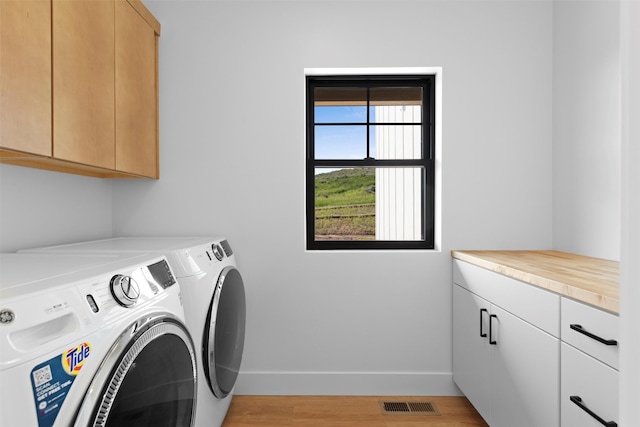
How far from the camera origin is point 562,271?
1.63m

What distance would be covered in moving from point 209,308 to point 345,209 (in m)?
2.98

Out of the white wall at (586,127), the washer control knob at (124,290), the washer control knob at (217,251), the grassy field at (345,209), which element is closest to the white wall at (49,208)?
the washer control knob at (217,251)

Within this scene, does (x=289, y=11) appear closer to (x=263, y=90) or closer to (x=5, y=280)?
(x=263, y=90)

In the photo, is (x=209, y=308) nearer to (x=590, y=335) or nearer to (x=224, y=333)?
(x=224, y=333)

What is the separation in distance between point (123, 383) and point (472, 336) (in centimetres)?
173

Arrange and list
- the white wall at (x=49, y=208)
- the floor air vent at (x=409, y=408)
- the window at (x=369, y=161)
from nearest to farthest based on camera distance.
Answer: the white wall at (x=49, y=208) → the floor air vent at (x=409, y=408) → the window at (x=369, y=161)

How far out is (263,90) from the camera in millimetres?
2469

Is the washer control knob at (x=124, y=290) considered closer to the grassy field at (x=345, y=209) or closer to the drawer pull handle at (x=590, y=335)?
the drawer pull handle at (x=590, y=335)

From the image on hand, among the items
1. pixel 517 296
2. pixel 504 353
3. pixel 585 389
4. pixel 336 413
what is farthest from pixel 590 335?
pixel 336 413

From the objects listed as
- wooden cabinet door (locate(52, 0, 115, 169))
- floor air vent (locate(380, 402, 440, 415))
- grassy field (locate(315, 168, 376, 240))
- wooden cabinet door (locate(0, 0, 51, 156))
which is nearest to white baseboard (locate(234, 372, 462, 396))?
floor air vent (locate(380, 402, 440, 415))

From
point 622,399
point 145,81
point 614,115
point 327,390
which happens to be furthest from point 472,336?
point 145,81

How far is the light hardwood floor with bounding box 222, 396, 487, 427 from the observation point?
215cm

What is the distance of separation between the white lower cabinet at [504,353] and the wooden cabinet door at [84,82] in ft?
5.98

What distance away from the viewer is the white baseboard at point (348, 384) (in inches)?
97.1
